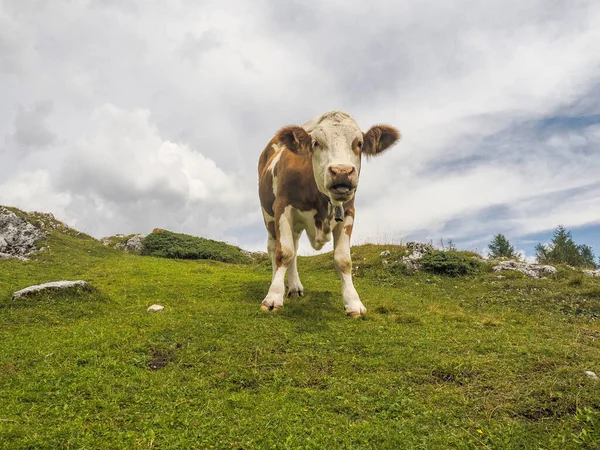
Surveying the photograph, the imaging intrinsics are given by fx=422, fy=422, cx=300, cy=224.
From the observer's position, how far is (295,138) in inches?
320

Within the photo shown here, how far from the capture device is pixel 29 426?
375cm

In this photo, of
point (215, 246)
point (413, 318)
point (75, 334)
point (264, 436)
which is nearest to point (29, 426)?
Answer: point (264, 436)

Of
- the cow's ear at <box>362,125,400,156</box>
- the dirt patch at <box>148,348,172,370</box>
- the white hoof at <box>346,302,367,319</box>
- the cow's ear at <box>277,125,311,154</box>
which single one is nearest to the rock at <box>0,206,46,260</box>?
the cow's ear at <box>277,125,311,154</box>

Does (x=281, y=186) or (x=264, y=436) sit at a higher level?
(x=281, y=186)

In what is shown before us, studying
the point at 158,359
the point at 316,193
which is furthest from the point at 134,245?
the point at 158,359

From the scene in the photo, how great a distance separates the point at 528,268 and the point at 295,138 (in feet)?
35.0

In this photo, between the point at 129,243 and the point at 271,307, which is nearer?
the point at 271,307

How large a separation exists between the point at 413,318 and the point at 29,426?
598 centimetres

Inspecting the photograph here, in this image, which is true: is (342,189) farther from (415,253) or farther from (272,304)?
(415,253)

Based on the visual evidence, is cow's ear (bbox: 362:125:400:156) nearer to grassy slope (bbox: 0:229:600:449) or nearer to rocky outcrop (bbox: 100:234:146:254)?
grassy slope (bbox: 0:229:600:449)

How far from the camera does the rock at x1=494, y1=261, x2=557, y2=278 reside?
555 inches

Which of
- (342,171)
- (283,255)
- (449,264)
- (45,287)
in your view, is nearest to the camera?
(342,171)

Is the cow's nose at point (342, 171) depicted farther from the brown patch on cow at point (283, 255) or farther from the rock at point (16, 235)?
the rock at point (16, 235)

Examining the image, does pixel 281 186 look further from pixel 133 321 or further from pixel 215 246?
pixel 215 246
